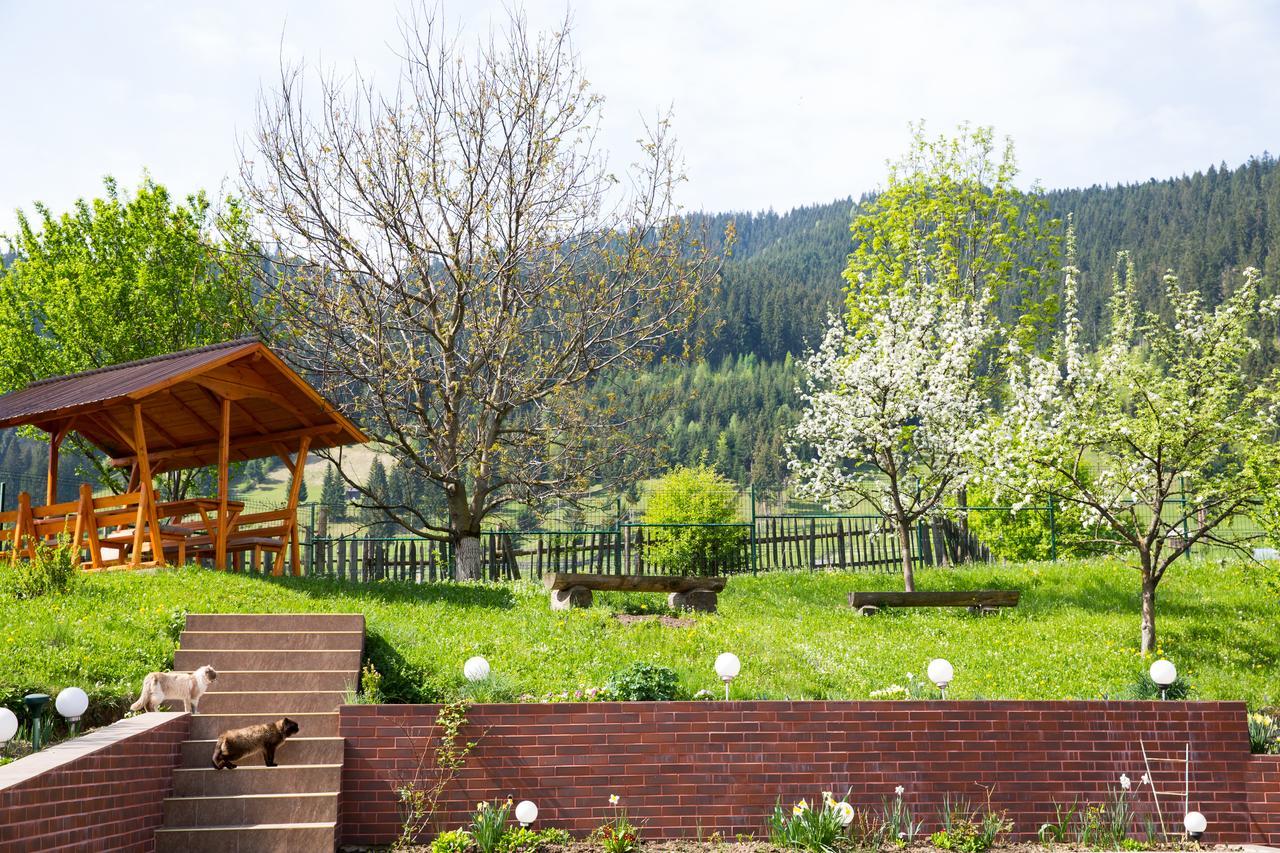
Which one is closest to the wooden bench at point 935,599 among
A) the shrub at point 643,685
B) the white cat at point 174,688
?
the shrub at point 643,685

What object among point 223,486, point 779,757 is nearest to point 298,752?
point 779,757

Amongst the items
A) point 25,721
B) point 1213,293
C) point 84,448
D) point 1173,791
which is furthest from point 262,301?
point 1213,293

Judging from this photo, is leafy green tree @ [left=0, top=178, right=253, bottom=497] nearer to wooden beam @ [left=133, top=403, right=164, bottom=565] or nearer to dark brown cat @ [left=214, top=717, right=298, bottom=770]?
wooden beam @ [left=133, top=403, right=164, bottom=565]

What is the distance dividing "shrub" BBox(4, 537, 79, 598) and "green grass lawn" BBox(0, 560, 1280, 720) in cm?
24

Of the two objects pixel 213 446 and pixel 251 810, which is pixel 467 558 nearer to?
pixel 213 446

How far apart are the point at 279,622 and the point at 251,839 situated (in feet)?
8.83

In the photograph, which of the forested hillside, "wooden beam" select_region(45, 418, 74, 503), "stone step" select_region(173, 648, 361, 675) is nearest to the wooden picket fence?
"wooden beam" select_region(45, 418, 74, 503)

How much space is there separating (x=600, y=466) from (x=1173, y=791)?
Result: 36.6 ft

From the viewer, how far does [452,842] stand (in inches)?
301

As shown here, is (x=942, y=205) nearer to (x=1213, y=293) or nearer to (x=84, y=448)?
(x=84, y=448)

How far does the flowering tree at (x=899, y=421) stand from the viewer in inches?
643

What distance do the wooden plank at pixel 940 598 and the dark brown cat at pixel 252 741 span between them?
8.71m

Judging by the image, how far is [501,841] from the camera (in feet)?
25.0

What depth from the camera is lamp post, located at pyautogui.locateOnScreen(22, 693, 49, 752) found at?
7379mm
